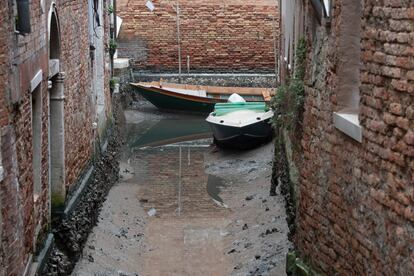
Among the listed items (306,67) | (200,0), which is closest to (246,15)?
(200,0)

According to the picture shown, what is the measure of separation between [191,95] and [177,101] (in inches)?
22.6

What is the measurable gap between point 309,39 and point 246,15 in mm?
19637

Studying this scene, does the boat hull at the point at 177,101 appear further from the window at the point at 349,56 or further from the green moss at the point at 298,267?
the window at the point at 349,56

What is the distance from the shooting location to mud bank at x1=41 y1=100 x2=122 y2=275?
30.3ft

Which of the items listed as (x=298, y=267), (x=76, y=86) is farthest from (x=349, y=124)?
(x=76, y=86)

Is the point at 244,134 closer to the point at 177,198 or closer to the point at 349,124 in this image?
the point at 177,198

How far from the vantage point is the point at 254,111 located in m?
20.1

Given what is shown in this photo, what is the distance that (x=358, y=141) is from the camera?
21.0 ft

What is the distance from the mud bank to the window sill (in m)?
3.26

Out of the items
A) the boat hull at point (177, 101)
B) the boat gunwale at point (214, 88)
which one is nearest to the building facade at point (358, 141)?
the boat hull at point (177, 101)

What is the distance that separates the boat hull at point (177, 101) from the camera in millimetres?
24781

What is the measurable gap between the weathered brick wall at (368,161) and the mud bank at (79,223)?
269 centimetres

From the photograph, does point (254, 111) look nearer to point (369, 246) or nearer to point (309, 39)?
point (309, 39)

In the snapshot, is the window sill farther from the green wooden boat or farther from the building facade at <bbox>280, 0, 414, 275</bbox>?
the green wooden boat
